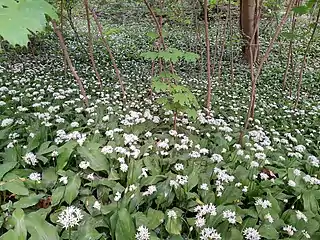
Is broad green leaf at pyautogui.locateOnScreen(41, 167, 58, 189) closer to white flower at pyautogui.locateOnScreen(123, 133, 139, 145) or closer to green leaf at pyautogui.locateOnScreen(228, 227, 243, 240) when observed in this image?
white flower at pyautogui.locateOnScreen(123, 133, 139, 145)

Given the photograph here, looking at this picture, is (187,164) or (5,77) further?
(5,77)

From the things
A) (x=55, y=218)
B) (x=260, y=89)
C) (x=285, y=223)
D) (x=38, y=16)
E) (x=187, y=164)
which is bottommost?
(x=260, y=89)

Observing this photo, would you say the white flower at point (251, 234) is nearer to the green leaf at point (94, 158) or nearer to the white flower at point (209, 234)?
the white flower at point (209, 234)

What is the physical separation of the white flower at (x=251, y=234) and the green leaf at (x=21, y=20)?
1502 mm

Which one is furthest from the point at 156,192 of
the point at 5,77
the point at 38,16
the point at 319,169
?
the point at 5,77

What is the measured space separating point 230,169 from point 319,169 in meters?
0.95

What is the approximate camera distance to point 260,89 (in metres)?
5.43

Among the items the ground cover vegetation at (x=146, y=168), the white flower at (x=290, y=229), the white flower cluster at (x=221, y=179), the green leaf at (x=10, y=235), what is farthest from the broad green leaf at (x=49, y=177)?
the white flower at (x=290, y=229)

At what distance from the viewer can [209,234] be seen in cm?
164

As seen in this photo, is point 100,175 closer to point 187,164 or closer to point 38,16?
point 187,164

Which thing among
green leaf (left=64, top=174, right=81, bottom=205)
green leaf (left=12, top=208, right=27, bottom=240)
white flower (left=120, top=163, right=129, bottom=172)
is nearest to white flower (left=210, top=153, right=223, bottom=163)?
white flower (left=120, top=163, right=129, bottom=172)

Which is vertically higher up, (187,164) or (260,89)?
(187,164)

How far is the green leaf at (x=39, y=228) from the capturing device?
1625mm

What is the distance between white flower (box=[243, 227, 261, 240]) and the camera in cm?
173
